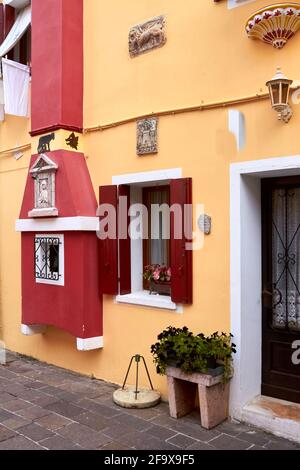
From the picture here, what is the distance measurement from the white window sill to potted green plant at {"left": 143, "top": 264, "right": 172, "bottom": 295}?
10 cm

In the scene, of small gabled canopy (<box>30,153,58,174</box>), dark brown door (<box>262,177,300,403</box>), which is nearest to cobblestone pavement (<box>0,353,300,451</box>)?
dark brown door (<box>262,177,300,403</box>)

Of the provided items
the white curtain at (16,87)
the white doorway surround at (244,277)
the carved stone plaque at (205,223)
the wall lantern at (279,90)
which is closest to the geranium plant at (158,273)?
the carved stone plaque at (205,223)

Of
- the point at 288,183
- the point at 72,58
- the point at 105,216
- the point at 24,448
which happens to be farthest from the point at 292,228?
Answer: the point at 72,58

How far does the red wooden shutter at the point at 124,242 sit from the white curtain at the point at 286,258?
6.10 feet

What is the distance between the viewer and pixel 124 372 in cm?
554

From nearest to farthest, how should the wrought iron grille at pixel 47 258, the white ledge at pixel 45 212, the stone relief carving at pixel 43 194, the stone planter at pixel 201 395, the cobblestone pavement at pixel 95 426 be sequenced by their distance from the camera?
the cobblestone pavement at pixel 95 426 < the stone planter at pixel 201 395 < the white ledge at pixel 45 212 < the stone relief carving at pixel 43 194 < the wrought iron grille at pixel 47 258

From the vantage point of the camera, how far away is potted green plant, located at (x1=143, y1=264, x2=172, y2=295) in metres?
5.43

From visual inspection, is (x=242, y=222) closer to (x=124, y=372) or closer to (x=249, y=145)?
(x=249, y=145)

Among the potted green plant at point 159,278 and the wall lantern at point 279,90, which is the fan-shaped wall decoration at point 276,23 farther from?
the potted green plant at point 159,278

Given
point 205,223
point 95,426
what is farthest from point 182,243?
point 95,426

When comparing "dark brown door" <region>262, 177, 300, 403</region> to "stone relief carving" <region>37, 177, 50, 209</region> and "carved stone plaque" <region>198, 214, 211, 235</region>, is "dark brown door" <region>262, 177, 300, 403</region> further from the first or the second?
"stone relief carving" <region>37, 177, 50, 209</region>

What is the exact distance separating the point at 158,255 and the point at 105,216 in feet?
2.77

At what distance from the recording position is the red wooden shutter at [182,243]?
4.81 metres

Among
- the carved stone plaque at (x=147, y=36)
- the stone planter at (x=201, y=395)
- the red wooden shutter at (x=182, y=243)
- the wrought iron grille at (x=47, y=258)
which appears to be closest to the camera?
the stone planter at (x=201, y=395)
